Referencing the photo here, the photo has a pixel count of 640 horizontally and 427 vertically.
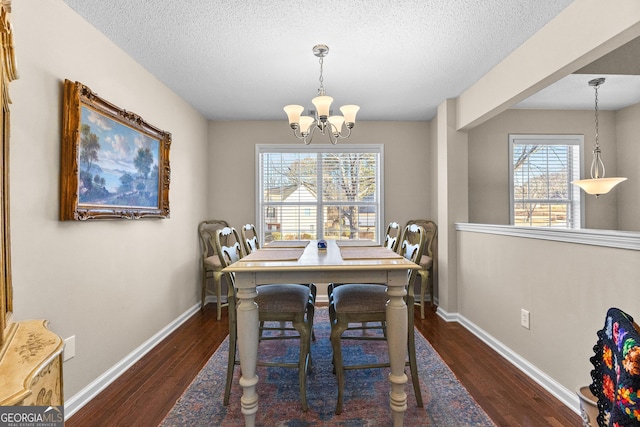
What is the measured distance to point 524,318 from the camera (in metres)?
2.41

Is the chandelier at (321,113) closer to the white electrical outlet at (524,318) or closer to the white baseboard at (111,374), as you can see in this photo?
the white electrical outlet at (524,318)

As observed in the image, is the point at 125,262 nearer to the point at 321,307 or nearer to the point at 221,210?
the point at 221,210

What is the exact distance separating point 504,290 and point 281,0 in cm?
265

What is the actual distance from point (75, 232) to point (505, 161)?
4280 mm

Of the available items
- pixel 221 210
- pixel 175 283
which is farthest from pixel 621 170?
pixel 175 283

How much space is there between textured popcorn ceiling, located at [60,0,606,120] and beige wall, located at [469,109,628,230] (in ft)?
3.40

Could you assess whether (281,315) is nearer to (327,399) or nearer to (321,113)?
(327,399)

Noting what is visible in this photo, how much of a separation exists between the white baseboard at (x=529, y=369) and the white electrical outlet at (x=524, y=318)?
0.24 m

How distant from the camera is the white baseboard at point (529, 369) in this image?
1.94 m

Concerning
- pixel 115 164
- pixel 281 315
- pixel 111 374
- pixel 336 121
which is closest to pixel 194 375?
pixel 111 374

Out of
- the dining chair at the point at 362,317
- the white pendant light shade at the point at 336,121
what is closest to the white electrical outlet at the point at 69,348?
the dining chair at the point at 362,317

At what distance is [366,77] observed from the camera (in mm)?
2979

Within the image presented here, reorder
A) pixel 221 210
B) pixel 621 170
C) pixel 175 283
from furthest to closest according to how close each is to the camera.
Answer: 1. pixel 221 210
2. pixel 621 170
3. pixel 175 283

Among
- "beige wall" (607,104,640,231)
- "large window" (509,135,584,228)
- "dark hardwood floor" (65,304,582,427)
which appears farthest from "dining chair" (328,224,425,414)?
"beige wall" (607,104,640,231)
